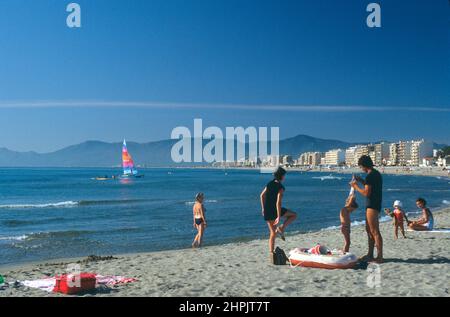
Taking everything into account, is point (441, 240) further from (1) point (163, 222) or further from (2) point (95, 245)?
(1) point (163, 222)

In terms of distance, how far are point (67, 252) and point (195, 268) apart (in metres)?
6.79

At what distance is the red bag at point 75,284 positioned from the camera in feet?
22.2

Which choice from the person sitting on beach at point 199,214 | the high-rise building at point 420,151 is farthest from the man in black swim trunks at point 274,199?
the high-rise building at point 420,151

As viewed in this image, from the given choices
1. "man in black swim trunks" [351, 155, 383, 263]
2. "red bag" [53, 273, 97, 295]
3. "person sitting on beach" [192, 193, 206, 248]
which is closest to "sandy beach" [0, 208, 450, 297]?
"red bag" [53, 273, 97, 295]

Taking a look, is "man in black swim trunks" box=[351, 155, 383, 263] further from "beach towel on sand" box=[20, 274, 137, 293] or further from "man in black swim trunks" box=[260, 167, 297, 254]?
"beach towel on sand" box=[20, 274, 137, 293]

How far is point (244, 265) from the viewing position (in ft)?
29.0

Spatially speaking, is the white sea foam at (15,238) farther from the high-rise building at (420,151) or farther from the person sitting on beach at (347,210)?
the high-rise building at (420,151)

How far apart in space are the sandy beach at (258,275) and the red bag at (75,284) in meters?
0.18

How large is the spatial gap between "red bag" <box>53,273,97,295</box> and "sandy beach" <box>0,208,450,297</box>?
0.59 feet

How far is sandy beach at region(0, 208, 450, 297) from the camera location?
22.0 ft

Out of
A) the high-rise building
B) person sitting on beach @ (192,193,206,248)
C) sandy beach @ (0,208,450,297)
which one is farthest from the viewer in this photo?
the high-rise building

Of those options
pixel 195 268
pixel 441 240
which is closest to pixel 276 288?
pixel 195 268

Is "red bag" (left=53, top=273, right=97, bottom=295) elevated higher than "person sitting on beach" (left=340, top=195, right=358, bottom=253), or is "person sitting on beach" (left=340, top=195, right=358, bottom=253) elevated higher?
"person sitting on beach" (left=340, top=195, right=358, bottom=253)

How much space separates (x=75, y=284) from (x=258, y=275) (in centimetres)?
287
